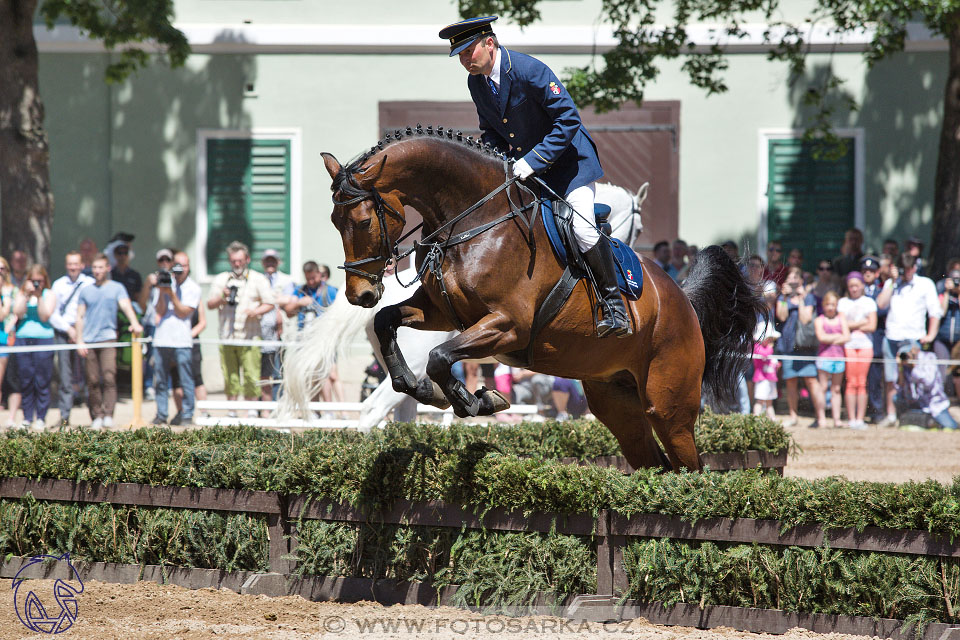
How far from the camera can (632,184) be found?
15.0 meters

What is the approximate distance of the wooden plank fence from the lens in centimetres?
431

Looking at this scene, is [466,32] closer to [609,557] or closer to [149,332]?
[609,557]

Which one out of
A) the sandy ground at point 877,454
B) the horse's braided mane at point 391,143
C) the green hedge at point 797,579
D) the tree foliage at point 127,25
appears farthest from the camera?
the tree foliage at point 127,25

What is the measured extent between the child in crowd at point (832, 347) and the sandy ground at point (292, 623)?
23.7ft

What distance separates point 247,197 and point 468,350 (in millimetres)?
11314

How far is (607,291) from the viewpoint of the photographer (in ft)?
16.6

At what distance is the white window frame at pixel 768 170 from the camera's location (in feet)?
48.6

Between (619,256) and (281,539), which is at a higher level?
(619,256)

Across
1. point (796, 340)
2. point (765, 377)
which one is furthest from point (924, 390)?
point (765, 377)

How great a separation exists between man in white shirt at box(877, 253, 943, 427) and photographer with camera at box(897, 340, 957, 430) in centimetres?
10

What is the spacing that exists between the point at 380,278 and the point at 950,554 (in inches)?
108

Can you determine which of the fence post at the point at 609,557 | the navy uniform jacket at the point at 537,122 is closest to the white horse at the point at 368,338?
the navy uniform jacket at the point at 537,122

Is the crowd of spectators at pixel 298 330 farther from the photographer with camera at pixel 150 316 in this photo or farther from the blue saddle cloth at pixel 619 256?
the blue saddle cloth at pixel 619 256

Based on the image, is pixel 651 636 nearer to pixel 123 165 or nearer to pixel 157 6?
pixel 157 6
